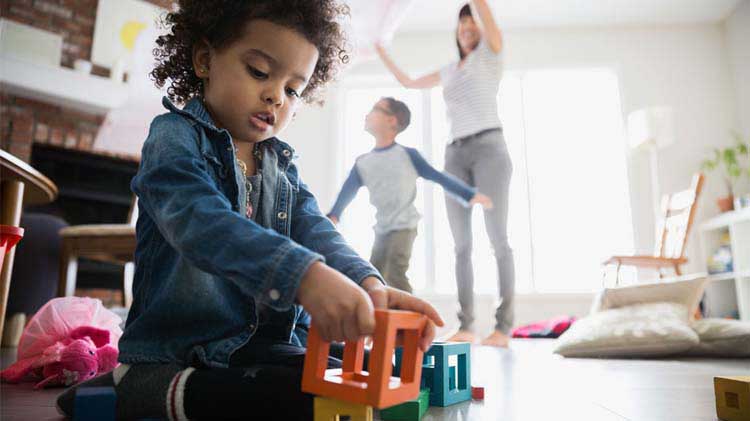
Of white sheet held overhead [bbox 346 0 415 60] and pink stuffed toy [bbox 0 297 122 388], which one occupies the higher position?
white sheet held overhead [bbox 346 0 415 60]

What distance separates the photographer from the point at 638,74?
4223mm

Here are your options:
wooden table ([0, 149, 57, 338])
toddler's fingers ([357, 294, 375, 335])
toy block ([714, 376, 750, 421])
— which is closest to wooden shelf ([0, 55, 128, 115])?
wooden table ([0, 149, 57, 338])

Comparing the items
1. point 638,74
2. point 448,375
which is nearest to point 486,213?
point 448,375

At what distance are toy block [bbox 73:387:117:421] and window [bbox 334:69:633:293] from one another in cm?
336

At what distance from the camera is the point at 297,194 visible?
851 mm

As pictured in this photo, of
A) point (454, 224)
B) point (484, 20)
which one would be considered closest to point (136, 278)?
point (454, 224)

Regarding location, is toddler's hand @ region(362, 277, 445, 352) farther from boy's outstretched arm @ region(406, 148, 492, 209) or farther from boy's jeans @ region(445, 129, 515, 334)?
boy's jeans @ region(445, 129, 515, 334)

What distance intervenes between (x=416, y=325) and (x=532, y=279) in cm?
368

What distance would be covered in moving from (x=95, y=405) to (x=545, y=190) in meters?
3.94

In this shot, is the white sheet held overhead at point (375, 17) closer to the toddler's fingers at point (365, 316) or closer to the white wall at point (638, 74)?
the white wall at point (638, 74)

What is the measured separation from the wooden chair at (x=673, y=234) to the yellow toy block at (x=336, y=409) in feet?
9.20

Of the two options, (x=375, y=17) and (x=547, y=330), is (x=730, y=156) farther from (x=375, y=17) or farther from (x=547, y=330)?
(x=375, y=17)

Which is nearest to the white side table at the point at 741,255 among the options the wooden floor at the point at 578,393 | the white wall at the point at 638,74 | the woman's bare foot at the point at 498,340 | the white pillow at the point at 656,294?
the white wall at the point at 638,74

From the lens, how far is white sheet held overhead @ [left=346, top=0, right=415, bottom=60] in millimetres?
2529
